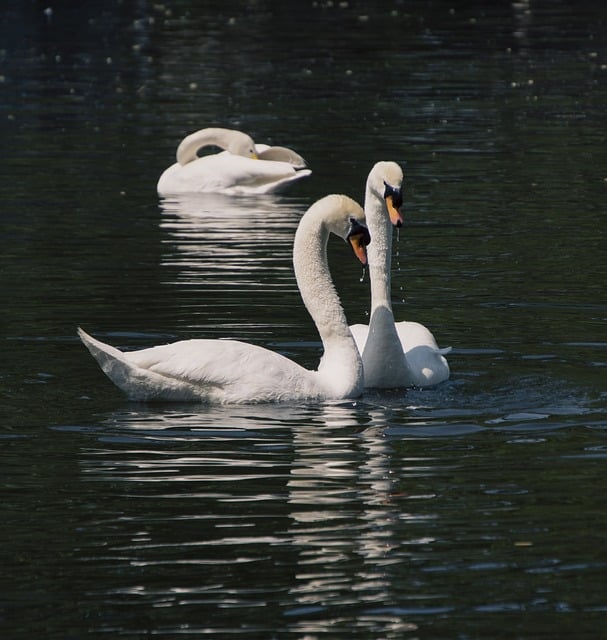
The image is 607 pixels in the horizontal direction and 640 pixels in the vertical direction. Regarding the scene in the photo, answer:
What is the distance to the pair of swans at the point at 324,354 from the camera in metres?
10.9

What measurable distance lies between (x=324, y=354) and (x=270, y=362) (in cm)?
61

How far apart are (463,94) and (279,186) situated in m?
9.28

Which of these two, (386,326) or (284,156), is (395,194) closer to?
(386,326)

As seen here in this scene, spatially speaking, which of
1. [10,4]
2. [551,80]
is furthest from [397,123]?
[10,4]

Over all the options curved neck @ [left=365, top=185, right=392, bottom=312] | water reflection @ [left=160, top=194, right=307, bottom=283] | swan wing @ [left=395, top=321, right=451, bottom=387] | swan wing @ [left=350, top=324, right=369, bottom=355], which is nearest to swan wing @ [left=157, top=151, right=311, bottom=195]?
water reflection @ [left=160, top=194, right=307, bottom=283]

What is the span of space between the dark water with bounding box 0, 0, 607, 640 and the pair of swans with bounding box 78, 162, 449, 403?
158 mm

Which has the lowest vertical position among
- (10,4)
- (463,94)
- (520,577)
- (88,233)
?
(520,577)

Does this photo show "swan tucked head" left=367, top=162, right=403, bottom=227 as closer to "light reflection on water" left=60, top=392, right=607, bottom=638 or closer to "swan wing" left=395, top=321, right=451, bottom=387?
"swan wing" left=395, top=321, right=451, bottom=387

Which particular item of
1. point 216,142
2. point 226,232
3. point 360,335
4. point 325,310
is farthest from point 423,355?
point 216,142

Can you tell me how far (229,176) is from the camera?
73.6 ft

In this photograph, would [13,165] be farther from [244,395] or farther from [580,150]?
[244,395]

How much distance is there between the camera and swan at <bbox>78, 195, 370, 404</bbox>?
428 inches

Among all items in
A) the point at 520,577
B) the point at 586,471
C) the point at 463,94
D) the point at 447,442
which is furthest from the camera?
the point at 463,94

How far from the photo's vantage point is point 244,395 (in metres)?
11.0
